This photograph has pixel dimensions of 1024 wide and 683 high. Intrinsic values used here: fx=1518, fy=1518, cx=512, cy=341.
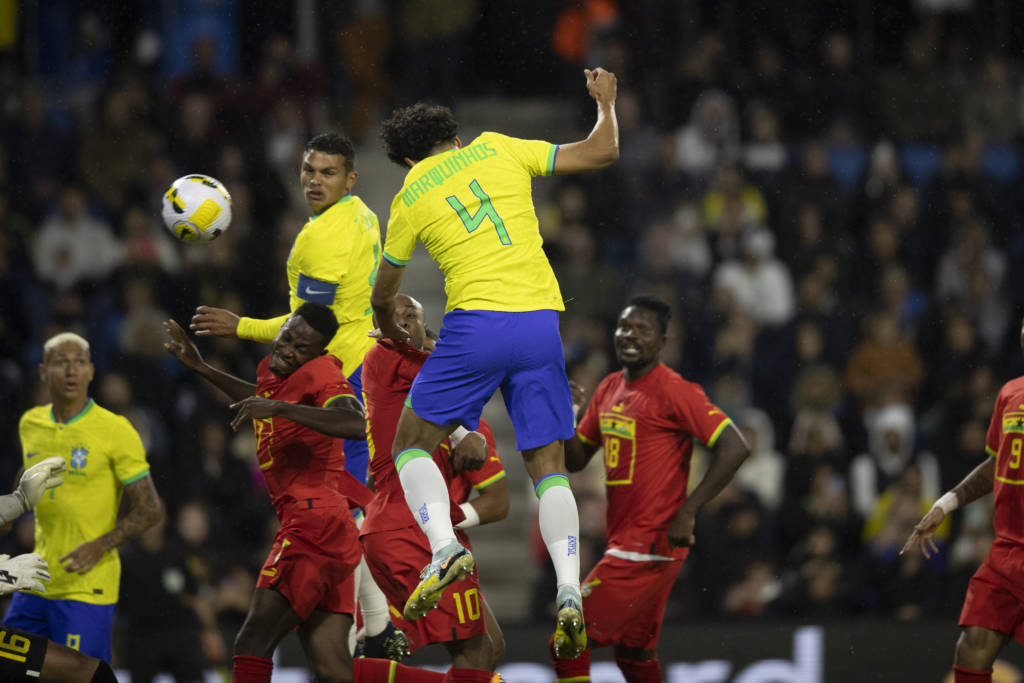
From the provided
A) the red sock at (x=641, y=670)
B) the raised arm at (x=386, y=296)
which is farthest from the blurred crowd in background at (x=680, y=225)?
the raised arm at (x=386, y=296)

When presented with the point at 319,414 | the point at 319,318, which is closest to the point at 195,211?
the point at 319,318

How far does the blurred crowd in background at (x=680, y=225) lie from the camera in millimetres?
11180

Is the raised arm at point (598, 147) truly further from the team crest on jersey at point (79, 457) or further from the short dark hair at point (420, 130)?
the team crest on jersey at point (79, 457)

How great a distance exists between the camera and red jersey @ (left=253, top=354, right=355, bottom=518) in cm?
736

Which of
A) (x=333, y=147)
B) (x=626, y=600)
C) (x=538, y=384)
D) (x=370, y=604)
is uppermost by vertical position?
(x=333, y=147)

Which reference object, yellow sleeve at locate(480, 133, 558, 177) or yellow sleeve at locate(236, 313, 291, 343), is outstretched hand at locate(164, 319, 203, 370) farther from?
yellow sleeve at locate(480, 133, 558, 177)

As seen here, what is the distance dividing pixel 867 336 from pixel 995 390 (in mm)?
1154

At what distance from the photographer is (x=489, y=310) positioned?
20.9 feet

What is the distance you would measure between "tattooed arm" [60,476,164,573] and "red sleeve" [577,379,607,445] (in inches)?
91.9

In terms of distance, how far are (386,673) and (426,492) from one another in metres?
1.48

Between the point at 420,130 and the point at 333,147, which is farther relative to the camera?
the point at 333,147

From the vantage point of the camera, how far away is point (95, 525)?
8.12m

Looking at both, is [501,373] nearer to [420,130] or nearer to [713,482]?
[420,130]

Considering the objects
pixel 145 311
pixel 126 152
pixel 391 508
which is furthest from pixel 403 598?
pixel 126 152
